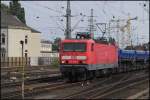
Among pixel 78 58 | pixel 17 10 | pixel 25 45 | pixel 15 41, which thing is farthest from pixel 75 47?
pixel 17 10

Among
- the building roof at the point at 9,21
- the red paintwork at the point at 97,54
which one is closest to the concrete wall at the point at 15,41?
the building roof at the point at 9,21

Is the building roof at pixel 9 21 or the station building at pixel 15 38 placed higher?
the building roof at pixel 9 21

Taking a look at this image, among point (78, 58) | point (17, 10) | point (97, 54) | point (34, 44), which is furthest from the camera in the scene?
point (17, 10)

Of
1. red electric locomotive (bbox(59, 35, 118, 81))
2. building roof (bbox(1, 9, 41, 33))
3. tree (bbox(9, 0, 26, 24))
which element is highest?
tree (bbox(9, 0, 26, 24))

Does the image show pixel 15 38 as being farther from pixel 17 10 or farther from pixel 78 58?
pixel 78 58

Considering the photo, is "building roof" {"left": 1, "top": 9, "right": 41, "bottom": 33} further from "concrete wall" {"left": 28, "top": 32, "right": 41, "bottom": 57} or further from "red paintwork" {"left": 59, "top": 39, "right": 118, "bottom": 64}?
"red paintwork" {"left": 59, "top": 39, "right": 118, "bottom": 64}

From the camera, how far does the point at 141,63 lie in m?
58.9

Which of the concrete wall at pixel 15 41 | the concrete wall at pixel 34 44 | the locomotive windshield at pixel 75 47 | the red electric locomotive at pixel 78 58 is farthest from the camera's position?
the concrete wall at pixel 34 44

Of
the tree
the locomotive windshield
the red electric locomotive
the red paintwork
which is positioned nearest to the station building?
the tree

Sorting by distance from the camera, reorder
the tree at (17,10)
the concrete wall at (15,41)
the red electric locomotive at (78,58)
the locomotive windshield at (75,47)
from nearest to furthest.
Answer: the red electric locomotive at (78,58) → the locomotive windshield at (75,47) → the concrete wall at (15,41) → the tree at (17,10)

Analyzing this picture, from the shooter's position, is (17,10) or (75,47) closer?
(75,47)

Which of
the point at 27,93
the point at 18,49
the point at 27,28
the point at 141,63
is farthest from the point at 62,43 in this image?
the point at 27,28

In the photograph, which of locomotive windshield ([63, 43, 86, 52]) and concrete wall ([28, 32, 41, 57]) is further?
concrete wall ([28, 32, 41, 57])

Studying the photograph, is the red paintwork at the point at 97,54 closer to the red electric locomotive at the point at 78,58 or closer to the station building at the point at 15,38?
the red electric locomotive at the point at 78,58
